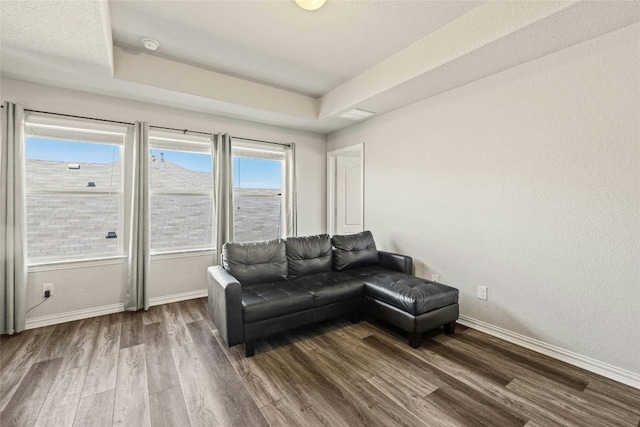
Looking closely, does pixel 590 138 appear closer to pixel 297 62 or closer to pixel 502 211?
pixel 502 211

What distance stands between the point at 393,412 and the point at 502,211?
6.61 ft

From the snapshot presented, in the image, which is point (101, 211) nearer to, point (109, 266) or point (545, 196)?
point (109, 266)

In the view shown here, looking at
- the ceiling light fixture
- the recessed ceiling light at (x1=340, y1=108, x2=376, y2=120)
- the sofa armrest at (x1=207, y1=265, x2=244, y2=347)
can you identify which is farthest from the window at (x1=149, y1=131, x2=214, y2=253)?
the ceiling light fixture

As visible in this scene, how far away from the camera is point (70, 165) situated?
3.14 m

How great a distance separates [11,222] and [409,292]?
12.6ft

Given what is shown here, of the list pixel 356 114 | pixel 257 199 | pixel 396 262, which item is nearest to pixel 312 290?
pixel 396 262

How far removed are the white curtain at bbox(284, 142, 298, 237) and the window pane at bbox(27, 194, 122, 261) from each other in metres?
2.24

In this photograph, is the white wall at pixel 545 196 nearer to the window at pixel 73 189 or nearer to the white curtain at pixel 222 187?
the white curtain at pixel 222 187

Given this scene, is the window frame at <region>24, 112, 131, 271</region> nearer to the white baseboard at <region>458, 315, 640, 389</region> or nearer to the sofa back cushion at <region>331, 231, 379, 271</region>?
the sofa back cushion at <region>331, 231, 379, 271</region>

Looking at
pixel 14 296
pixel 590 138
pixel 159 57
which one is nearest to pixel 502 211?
pixel 590 138

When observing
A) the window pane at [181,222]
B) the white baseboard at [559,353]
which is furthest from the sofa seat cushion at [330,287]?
the window pane at [181,222]

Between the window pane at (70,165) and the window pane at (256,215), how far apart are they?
1.50 m

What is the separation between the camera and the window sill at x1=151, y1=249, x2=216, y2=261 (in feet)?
11.7

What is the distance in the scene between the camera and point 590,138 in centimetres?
214
